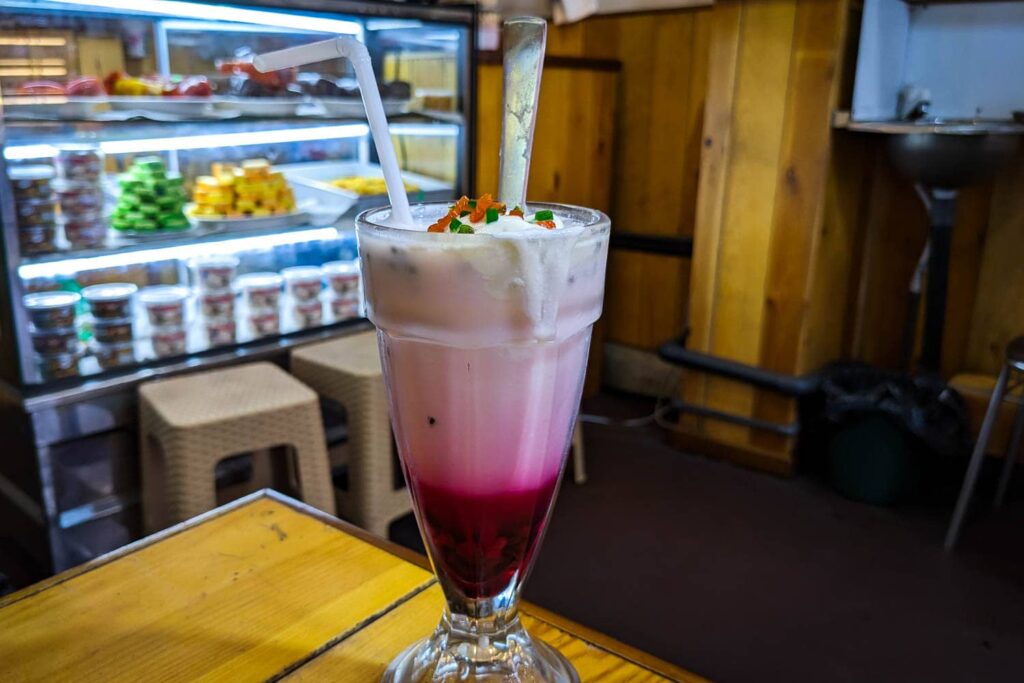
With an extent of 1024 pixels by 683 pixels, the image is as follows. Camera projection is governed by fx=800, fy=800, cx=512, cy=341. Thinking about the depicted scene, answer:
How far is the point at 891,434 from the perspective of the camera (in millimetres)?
2785

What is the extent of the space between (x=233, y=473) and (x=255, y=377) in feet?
1.30

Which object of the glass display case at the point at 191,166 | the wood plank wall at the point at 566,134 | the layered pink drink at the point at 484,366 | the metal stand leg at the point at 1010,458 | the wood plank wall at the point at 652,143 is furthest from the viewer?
the wood plank wall at the point at 652,143

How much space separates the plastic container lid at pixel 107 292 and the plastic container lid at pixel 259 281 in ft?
1.21

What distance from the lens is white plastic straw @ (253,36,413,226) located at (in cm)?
62

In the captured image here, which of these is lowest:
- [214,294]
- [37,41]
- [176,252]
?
[214,294]

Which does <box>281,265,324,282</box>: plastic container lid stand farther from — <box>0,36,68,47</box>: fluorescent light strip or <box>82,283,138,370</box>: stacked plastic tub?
<box>0,36,68,47</box>: fluorescent light strip

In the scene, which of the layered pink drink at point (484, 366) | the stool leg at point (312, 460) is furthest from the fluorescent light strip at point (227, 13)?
the layered pink drink at point (484, 366)

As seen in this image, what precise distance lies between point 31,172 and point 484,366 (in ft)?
6.34

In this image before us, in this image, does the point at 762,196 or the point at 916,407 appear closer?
the point at 916,407

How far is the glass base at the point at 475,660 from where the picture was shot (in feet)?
2.19

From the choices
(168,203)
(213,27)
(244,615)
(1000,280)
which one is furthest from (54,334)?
(1000,280)

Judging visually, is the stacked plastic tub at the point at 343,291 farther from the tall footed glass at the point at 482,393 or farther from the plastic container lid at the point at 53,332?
the tall footed glass at the point at 482,393

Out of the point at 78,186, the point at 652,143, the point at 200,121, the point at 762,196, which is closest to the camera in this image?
the point at 78,186

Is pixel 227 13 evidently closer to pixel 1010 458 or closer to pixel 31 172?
pixel 31 172
